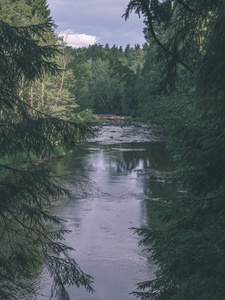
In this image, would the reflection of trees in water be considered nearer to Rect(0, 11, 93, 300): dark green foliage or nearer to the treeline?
the treeline

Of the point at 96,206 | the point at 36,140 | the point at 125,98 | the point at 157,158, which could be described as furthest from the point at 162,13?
the point at 125,98

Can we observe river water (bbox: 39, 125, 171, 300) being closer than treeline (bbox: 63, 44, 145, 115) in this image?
Yes

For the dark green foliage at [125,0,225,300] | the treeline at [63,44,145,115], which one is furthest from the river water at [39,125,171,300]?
the treeline at [63,44,145,115]

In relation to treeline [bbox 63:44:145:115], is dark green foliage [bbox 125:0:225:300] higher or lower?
lower

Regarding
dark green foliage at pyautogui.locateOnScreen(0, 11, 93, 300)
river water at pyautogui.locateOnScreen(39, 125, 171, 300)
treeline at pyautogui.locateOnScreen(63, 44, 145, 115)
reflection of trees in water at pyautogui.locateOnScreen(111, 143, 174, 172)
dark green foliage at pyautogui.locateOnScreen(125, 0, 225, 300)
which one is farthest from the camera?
treeline at pyautogui.locateOnScreen(63, 44, 145, 115)

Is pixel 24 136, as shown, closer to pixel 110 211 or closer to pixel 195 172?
pixel 195 172

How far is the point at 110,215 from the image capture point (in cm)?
1988

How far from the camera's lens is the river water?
1358cm

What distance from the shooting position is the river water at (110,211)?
13.6 m

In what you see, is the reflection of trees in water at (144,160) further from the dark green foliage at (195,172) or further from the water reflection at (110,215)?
the dark green foliage at (195,172)

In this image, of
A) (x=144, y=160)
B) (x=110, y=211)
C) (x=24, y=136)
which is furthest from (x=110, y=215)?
(x=144, y=160)

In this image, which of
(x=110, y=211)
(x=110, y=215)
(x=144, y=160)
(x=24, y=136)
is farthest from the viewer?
(x=144, y=160)

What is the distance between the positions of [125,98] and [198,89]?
70.4 meters

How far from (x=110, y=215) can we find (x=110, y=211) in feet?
2.08
